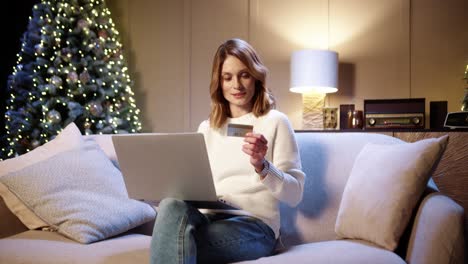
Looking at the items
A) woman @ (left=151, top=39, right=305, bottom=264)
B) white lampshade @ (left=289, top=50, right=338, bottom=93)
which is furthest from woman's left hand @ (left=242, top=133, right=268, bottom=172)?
white lampshade @ (left=289, top=50, right=338, bottom=93)

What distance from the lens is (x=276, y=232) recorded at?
62.6 inches

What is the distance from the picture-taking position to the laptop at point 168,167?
1.33 m

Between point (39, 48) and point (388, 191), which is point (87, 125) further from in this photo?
point (388, 191)

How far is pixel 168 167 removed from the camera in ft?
4.55

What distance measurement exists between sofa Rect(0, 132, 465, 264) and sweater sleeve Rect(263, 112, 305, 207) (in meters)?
0.19

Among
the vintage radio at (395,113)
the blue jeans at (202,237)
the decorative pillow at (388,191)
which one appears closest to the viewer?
the blue jeans at (202,237)

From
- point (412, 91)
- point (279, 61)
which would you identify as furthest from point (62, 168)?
point (412, 91)

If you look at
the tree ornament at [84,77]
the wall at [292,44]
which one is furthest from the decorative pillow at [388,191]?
the tree ornament at [84,77]

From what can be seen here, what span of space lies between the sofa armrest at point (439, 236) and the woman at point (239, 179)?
1.33 ft

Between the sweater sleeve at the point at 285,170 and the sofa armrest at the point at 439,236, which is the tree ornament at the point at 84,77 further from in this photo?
the sofa armrest at the point at 439,236

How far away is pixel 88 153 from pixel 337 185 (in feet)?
3.50

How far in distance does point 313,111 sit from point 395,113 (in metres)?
0.68

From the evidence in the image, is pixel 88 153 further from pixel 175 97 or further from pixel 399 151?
pixel 175 97

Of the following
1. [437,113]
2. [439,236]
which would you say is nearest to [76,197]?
[439,236]
